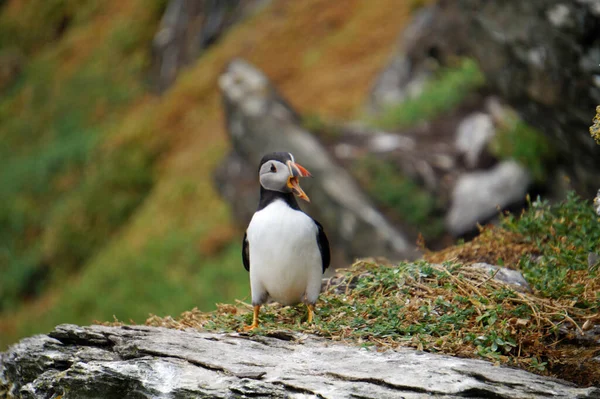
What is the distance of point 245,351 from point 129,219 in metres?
18.6

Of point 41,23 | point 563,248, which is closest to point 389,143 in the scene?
point 563,248

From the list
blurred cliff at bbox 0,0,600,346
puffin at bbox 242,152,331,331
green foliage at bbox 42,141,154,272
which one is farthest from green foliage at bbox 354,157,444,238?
green foliage at bbox 42,141,154,272

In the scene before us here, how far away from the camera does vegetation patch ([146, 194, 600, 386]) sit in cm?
476

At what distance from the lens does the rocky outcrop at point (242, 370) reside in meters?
4.15

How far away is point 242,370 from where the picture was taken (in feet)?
14.9

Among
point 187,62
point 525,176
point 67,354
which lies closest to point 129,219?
point 187,62

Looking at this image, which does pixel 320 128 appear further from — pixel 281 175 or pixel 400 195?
pixel 281 175

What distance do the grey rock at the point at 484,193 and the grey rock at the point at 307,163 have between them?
1028 mm

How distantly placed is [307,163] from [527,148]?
4229 mm

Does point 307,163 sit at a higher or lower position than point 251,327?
higher

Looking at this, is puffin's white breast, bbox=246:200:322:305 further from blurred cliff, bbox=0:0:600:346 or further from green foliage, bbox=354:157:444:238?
green foliage, bbox=354:157:444:238

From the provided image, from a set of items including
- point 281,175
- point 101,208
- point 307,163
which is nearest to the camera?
point 281,175

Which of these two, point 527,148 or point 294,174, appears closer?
point 294,174

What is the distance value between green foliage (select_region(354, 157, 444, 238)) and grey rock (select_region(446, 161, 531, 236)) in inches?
14.6
